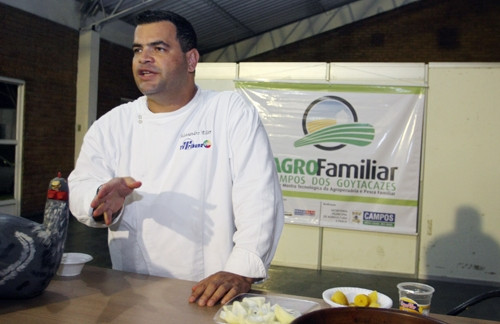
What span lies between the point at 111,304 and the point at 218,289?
0.29 metres

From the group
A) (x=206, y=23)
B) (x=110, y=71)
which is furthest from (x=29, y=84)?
(x=206, y=23)

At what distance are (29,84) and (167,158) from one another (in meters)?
6.19

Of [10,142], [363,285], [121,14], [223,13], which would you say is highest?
[223,13]

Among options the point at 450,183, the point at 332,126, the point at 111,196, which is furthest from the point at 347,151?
the point at 111,196

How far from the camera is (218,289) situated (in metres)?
1.22

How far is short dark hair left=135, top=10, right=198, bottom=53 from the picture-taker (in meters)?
1.73

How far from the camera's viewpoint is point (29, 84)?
6.95m

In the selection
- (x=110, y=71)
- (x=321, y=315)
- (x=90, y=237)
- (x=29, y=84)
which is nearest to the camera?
→ (x=321, y=315)

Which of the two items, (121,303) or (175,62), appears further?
(175,62)

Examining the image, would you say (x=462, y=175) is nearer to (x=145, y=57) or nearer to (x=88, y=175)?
(x=145, y=57)

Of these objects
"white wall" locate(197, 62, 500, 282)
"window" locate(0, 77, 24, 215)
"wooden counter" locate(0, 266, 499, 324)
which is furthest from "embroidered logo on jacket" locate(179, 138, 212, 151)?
"window" locate(0, 77, 24, 215)

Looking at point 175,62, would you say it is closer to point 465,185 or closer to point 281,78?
point 281,78

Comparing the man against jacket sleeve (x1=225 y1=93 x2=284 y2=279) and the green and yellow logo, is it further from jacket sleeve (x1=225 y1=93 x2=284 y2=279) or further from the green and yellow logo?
the green and yellow logo

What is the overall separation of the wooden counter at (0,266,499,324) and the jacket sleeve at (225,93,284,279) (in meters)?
0.21
